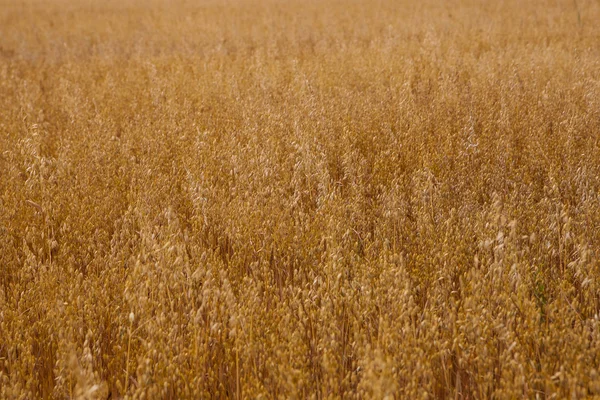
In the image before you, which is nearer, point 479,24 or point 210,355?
point 210,355

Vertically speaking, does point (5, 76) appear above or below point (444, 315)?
above

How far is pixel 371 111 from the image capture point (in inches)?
172

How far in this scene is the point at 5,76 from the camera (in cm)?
667

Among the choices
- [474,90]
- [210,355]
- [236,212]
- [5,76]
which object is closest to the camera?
[210,355]

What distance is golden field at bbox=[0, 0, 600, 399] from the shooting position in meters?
1.96

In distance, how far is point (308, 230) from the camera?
2781 millimetres

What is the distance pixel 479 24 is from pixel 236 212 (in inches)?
320

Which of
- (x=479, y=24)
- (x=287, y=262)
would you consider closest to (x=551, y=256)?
(x=287, y=262)

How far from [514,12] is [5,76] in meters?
9.01

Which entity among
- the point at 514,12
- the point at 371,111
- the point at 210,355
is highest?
the point at 514,12

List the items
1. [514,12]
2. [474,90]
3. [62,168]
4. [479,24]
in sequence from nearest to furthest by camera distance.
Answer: [62,168] → [474,90] → [479,24] → [514,12]

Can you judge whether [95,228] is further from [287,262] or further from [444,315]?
[444,315]

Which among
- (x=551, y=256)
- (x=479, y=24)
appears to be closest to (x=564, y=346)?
(x=551, y=256)

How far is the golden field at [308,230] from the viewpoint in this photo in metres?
1.96
